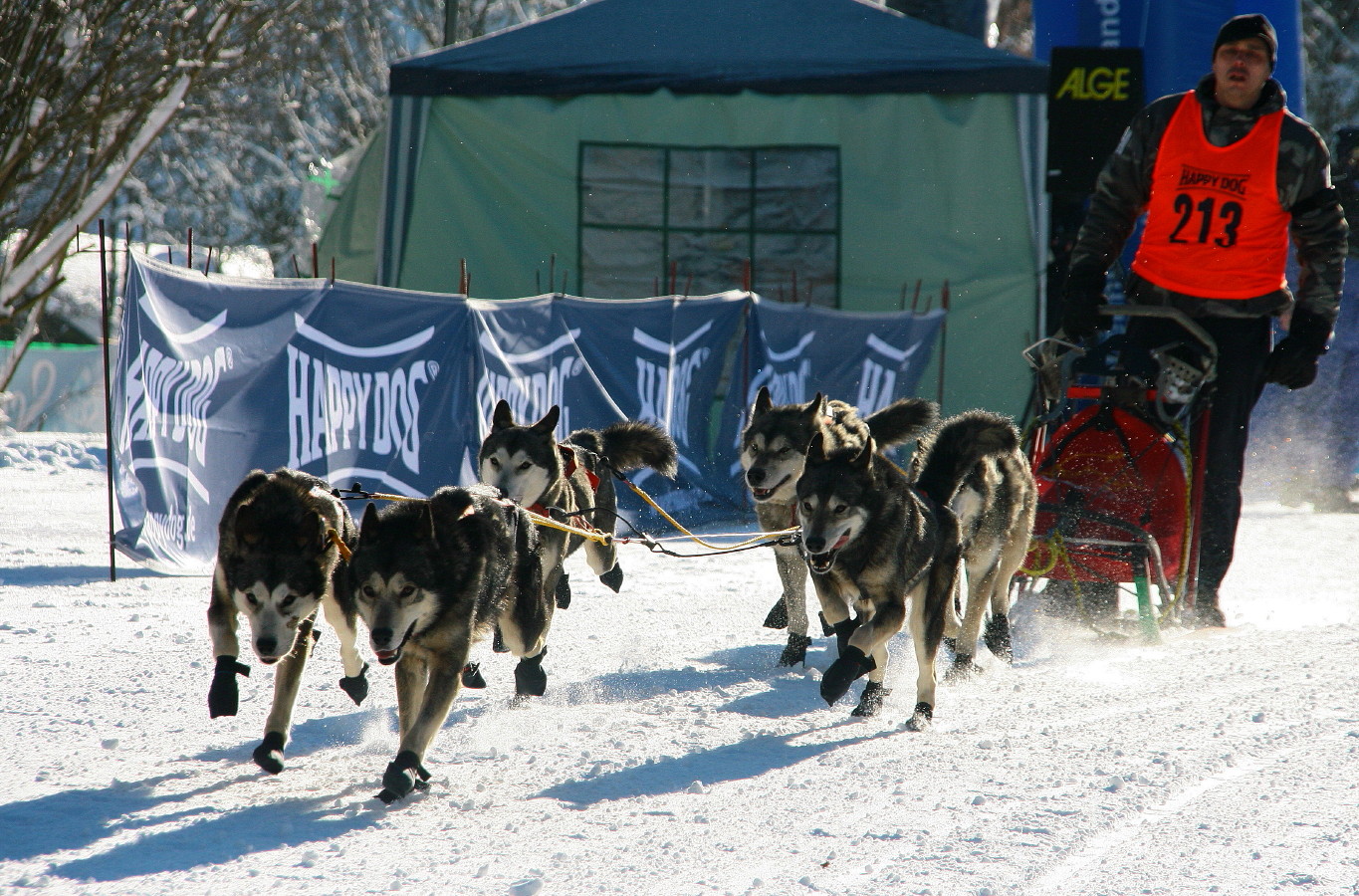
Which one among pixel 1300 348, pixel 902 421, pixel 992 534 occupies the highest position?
pixel 1300 348

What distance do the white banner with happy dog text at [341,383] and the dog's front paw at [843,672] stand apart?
11.3 feet

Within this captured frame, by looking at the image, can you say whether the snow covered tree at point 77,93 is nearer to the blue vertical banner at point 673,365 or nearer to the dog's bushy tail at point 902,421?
the blue vertical banner at point 673,365

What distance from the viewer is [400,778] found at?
2.72 metres

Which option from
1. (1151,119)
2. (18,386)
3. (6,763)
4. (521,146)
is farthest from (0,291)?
(1151,119)

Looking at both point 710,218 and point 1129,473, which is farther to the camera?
point 710,218

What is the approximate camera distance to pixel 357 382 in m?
6.16

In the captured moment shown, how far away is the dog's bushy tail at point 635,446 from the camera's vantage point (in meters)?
5.26

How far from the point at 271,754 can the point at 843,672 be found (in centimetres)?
145

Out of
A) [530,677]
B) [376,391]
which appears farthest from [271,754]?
[376,391]

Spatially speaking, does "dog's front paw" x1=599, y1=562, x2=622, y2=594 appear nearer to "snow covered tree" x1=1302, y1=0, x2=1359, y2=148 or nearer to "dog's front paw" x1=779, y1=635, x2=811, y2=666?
"dog's front paw" x1=779, y1=635, x2=811, y2=666

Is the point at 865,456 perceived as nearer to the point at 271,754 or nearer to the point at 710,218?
the point at 271,754

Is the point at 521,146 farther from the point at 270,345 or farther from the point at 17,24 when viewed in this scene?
the point at 270,345

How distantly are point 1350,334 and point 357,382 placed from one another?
854 centimetres

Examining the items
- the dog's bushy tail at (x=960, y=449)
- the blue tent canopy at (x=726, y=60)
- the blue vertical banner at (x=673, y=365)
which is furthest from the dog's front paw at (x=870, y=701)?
the blue tent canopy at (x=726, y=60)
